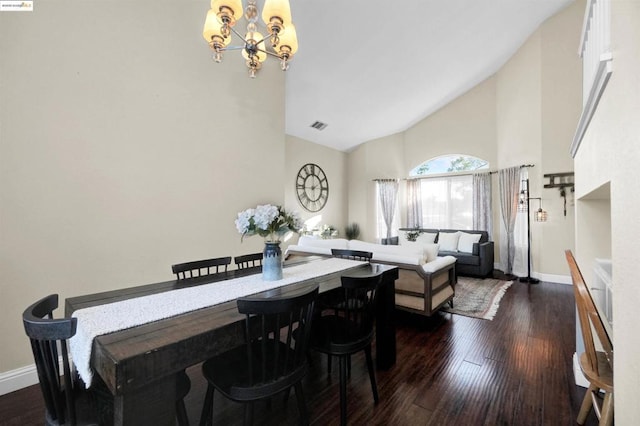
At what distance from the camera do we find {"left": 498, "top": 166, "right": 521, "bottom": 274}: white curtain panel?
5.45m

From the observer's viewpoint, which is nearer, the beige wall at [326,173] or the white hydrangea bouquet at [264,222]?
the white hydrangea bouquet at [264,222]

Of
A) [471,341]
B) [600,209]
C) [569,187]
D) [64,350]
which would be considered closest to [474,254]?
[569,187]

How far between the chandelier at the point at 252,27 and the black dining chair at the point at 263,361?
1.74 meters

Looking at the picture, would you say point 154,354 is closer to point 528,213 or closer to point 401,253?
point 401,253

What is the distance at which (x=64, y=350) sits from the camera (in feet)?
3.36

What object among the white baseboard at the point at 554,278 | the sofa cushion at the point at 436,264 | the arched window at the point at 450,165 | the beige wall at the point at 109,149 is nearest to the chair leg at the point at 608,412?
the sofa cushion at the point at 436,264

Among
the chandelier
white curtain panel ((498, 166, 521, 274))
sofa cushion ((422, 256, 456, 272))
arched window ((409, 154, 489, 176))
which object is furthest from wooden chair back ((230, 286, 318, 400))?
arched window ((409, 154, 489, 176))

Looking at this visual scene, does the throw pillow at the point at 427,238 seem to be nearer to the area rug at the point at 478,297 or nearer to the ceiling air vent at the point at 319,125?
the area rug at the point at 478,297

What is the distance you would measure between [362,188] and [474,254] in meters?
3.37

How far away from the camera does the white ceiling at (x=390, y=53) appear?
3.62 metres

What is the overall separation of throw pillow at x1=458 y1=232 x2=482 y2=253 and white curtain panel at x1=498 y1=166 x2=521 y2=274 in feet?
1.80

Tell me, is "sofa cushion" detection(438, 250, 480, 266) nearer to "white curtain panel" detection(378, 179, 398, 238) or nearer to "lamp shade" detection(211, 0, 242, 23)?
"white curtain panel" detection(378, 179, 398, 238)

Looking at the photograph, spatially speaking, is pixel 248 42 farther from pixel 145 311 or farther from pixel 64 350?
pixel 64 350

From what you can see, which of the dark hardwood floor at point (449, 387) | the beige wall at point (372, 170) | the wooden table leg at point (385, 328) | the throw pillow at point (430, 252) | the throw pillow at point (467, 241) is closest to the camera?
the dark hardwood floor at point (449, 387)
